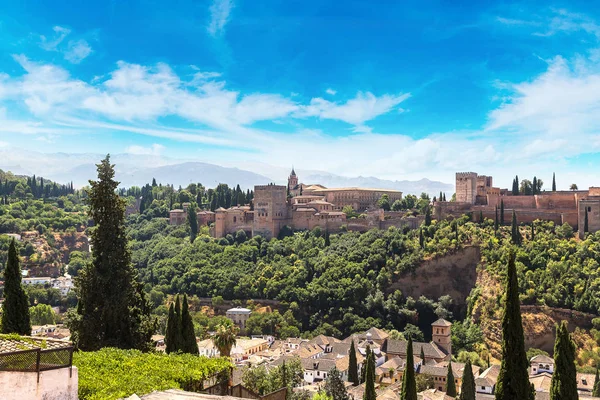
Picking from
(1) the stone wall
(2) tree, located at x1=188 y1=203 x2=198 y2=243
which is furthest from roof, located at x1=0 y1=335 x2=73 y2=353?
(2) tree, located at x1=188 y1=203 x2=198 y2=243

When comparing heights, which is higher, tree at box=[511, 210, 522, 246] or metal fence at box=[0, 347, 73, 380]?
tree at box=[511, 210, 522, 246]

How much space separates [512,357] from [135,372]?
9374 mm

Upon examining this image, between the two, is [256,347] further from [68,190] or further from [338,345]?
[68,190]

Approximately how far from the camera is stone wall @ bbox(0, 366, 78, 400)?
7.41 meters

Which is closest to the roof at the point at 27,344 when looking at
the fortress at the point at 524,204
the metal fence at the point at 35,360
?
the metal fence at the point at 35,360

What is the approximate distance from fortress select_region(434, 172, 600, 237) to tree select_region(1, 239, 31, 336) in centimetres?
5449

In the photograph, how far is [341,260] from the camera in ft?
205

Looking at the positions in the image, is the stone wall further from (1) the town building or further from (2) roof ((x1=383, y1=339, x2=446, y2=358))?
(1) the town building

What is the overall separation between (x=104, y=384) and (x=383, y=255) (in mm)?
52858

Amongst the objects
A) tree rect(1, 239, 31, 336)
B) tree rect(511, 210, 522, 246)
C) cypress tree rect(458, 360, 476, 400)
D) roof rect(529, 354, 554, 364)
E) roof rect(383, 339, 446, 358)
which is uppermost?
tree rect(511, 210, 522, 246)

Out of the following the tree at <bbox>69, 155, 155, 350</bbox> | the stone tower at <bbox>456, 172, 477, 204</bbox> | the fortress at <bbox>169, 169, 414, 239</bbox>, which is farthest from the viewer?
the fortress at <bbox>169, 169, 414, 239</bbox>

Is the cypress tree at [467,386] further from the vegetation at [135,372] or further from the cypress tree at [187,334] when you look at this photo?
the vegetation at [135,372]

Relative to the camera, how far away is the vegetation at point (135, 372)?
11008mm

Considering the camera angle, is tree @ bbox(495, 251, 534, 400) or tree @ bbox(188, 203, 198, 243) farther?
tree @ bbox(188, 203, 198, 243)
